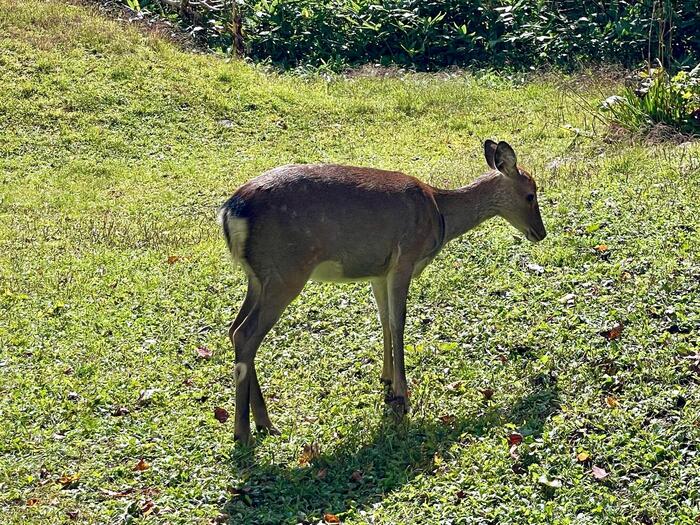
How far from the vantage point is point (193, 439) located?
717cm

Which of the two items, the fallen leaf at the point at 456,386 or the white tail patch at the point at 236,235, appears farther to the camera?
the fallen leaf at the point at 456,386

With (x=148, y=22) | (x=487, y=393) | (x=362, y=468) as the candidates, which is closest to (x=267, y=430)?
(x=362, y=468)

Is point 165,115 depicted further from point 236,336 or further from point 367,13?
point 236,336

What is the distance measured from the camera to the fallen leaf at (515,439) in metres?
6.73

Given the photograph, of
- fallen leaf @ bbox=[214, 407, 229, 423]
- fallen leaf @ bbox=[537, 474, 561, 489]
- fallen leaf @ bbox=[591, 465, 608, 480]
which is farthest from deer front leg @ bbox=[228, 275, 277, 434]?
fallen leaf @ bbox=[591, 465, 608, 480]

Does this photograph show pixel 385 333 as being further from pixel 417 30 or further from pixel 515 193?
pixel 417 30

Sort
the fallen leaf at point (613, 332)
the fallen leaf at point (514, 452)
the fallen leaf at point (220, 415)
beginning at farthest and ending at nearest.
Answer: the fallen leaf at point (613, 332) < the fallen leaf at point (220, 415) < the fallen leaf at point (514, 452)

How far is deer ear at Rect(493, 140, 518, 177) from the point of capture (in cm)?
836

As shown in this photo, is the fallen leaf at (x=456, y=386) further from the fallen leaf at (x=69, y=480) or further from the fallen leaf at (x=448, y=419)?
the fallen leaf at (x=69, y=480)

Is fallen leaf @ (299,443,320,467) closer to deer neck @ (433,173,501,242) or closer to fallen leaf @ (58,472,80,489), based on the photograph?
fallen leaf @ (58,472,80,489)

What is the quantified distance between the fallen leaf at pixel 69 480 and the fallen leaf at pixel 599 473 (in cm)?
310

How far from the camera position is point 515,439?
6773mm

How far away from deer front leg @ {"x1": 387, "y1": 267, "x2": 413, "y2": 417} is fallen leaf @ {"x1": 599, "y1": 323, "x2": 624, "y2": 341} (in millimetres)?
1465

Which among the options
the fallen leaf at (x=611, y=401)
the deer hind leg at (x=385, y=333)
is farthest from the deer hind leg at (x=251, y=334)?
the fallen leaf at (x=611, y=401)
